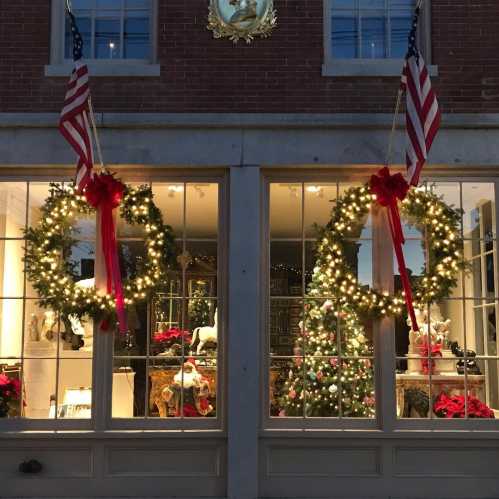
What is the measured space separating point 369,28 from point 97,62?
2.93 metres

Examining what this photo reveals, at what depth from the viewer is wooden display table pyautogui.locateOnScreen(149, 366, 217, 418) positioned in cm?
767

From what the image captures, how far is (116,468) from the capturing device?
24.8ft

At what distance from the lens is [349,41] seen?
8125 millimetres

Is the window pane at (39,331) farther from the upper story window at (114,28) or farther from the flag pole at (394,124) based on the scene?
the flag pole at (394,124)

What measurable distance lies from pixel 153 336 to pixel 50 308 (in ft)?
3.59

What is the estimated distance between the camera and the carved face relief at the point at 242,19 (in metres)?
7.81

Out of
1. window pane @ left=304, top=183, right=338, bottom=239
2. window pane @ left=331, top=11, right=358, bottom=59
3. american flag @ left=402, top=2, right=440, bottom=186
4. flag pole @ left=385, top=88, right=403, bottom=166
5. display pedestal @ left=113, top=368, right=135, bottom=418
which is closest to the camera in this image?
american flag @ left=402, top=2, right=440, bottom=186

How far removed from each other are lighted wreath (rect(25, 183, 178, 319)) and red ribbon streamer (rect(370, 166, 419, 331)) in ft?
7.13

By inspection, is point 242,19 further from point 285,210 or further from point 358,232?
point 358,232

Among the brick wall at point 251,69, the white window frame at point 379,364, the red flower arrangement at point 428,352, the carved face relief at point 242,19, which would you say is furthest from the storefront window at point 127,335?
the red flower arrangement at point 428,352

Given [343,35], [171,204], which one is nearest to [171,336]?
[171,204]

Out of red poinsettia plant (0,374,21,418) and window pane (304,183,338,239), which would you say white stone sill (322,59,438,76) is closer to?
window pane (304,183,338,239)

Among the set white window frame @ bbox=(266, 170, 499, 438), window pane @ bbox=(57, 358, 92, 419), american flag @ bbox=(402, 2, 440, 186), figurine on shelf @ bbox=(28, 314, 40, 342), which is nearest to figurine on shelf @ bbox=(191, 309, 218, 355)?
white window frame @ bbox=(266, 170, 499, 438)

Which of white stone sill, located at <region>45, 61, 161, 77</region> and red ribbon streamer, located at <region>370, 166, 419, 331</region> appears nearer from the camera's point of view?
red ribbon streamer, located at <region>370, 166, 419, 331</region>
